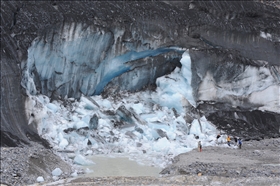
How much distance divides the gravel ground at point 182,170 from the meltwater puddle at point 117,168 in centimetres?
67

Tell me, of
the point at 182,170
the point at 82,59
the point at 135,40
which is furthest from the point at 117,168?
the point at 135,40

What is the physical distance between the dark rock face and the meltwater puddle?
17.5 feet

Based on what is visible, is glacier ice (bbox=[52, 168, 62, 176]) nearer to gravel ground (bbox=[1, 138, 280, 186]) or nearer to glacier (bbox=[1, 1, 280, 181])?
gravel ground (bbox=[1, 138, 280, 186])

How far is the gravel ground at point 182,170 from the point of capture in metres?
12.7

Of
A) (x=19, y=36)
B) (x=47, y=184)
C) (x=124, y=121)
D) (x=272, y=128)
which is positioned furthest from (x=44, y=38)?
(x=272, y=128)

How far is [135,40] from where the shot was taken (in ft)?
75.0

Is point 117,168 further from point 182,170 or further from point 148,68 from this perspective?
point 148,68

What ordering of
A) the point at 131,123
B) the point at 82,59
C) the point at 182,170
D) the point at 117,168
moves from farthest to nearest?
the point at 82,59 < the point at 131,123 < the point at 117,168 < the point at 182,170

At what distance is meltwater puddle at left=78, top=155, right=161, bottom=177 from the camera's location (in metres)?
14.9

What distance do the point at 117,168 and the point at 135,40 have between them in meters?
8.85

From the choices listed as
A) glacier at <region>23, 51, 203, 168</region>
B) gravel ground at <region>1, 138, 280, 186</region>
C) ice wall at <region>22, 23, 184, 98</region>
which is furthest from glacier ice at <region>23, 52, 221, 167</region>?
gravel ground at <region>1, 138, 280, 186</region>

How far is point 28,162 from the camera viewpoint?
14.0 m

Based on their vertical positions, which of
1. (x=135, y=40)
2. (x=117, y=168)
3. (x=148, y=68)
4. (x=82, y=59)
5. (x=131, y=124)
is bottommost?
(x=117, y=168)

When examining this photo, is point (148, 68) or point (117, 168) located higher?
point (148, 68)
